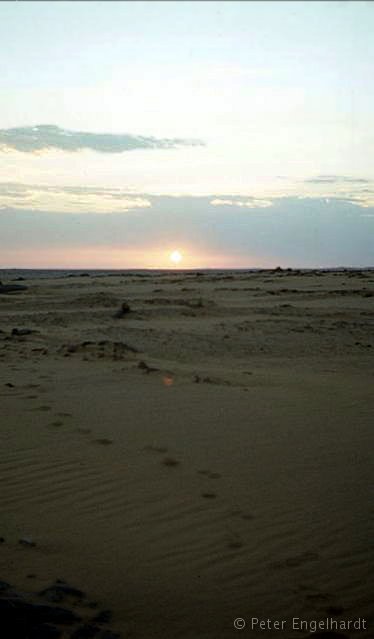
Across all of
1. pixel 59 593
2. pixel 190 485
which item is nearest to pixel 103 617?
pixel 59 593

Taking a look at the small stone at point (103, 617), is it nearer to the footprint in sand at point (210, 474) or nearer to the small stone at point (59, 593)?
the small stone at point (59, 593)

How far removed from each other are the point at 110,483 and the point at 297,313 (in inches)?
464

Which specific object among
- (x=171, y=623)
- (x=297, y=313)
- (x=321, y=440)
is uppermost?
(x=297, y=313)

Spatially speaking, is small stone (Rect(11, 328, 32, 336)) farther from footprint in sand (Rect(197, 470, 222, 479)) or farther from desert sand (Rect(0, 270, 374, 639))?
footprint in sand (Rect(197, 470, 222, 479))

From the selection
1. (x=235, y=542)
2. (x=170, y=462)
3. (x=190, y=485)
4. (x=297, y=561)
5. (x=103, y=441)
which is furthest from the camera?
(x=103, y=441)

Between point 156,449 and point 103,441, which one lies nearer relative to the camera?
point 156,449

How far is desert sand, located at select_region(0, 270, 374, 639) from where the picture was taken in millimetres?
3221

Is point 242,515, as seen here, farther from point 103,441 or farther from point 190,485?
point 103,441

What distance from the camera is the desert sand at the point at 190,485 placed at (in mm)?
3221

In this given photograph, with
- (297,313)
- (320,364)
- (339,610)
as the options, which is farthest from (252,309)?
(339,610)

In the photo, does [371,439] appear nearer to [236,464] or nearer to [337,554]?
[236,464]

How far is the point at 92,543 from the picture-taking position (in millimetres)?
3691

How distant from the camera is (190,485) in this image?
4570mm

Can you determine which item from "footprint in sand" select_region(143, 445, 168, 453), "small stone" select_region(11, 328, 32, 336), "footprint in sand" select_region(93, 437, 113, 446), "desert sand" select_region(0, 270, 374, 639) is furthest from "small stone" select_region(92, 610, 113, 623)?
"small stone" select_region(11, 328, 32, 336)
